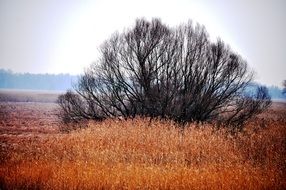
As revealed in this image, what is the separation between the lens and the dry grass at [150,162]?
10.5 m

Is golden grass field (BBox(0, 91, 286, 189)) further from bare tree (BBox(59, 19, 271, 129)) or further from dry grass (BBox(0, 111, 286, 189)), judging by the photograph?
bare tree (BBox(59, 19, 271, 129))

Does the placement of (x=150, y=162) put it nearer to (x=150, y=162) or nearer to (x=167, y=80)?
(x=150, y=162)

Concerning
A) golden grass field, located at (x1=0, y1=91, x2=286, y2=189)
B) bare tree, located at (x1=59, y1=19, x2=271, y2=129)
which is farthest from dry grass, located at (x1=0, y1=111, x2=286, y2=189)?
bare tree, located at (x1=59, y1=19, x2=271, y2=129)

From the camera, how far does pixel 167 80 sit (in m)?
23.5

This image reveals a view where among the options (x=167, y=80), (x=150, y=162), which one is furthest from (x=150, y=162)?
(x=167, y=80)

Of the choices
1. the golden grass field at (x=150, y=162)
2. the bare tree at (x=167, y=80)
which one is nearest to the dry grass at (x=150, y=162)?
the golden grass field at (x=150, y=162)

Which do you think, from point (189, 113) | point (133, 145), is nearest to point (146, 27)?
point (189, 113)

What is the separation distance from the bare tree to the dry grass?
646cm

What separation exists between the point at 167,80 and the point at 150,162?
11039mm

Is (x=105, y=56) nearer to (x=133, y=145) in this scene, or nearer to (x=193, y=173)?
(x=133, y=145)

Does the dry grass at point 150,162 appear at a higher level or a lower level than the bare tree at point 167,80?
lower

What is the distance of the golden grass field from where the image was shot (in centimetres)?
1055

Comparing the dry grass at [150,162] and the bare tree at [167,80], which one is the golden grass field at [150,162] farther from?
the bare tree at [167,80]

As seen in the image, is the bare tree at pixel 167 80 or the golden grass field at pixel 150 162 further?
the bare tree at pixel 167 80
